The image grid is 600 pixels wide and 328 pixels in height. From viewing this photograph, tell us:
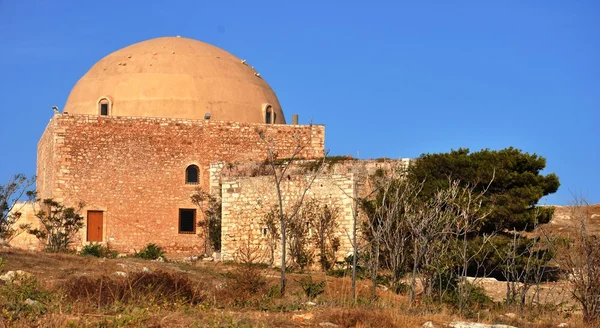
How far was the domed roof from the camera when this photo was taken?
104 ft

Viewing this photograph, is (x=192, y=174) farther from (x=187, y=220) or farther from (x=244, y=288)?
(x=244, y=288)

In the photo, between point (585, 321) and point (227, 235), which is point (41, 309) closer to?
point (585, 321)

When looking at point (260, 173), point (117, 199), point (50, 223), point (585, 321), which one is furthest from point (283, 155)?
point (585, 321)

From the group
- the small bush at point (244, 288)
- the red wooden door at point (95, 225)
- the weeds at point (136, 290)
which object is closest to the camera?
the weeds at point (136, 290)

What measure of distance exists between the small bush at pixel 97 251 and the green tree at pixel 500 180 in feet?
30.1

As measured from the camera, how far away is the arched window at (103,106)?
31.9 m

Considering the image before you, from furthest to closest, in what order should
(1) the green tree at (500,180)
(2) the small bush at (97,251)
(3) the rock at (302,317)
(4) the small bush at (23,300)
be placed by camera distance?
(2) the small bush at (97,251), (1) the green tree at (500,180), (3) the rock at (302,317), (4) the small bush at (23,300)

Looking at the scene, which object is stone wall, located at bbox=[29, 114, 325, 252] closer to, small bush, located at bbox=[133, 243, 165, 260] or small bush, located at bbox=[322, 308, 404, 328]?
small bush, located at bbox=[133, 243, 165, 260]

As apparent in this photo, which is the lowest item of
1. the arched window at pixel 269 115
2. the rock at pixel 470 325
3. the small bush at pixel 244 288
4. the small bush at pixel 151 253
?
the rock at pixel 470 325

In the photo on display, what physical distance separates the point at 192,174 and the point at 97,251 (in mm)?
4641

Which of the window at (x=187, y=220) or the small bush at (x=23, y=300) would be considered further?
the window at (x=187, y=220)

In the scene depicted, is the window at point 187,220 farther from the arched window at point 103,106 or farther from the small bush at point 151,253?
the arched window at point 103,106

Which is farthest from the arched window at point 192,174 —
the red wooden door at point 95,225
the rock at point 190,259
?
the red wooden door at point 95,225

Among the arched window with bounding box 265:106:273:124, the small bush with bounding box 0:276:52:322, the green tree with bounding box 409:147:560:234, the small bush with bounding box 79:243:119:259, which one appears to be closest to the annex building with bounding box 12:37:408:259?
the arched window with bounding box 265:106:273:124
